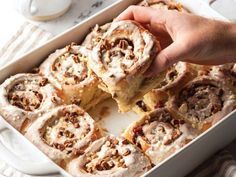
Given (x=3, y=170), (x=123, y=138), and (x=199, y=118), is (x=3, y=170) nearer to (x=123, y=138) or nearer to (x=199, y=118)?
(x=123, y=138)

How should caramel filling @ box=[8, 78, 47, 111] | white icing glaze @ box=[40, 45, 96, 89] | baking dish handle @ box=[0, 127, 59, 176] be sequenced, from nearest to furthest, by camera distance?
baking dish handle @ box=[0, 127, 59, 176], caramel filling @ box=[8, 78, 47, 111], white icing glaze @ box=[40, 45, 96, 89]

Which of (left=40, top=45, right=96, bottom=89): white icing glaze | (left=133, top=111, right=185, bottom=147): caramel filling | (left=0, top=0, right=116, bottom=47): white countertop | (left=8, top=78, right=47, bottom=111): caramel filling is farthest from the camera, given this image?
(left=0, top=0, right=116, bottom=47): white countertop

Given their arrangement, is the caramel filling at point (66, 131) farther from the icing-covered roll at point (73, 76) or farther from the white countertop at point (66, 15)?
the white countertop at point (66, 15)

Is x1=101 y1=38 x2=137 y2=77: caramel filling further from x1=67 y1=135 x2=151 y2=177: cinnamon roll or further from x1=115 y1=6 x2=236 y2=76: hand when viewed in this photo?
x1=67 y1=135 x2=151 y2=177: cinnamon roll

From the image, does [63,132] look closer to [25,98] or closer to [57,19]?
[25,98]

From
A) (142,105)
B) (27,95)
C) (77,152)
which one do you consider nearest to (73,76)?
(27,95)

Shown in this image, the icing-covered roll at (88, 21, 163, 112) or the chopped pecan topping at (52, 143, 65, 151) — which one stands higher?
the icing-covered roll at (88, 21, 163, 112)

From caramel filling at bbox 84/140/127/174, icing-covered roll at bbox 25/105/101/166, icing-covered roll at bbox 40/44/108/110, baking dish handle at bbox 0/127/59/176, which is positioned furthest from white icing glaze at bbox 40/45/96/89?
baking dish handle at bbox 0/127/59/176

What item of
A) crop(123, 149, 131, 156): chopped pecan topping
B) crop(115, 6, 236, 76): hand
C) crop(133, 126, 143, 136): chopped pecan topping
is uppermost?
crop(115, 6, 236, 76): hand
